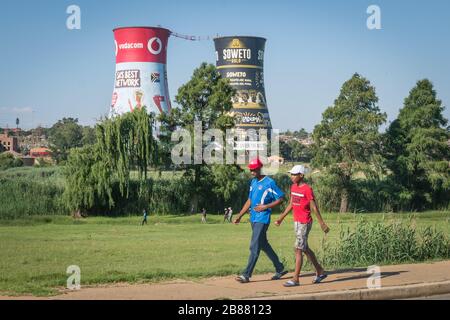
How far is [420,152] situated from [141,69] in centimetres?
3270

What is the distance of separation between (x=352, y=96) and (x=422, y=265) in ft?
105

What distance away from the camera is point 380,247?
13219 mm

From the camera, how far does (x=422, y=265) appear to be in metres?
12.6

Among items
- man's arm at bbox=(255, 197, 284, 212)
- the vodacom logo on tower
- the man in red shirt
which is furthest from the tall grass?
the vodacom logo on tower

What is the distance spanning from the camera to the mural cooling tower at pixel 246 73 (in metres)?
86.8

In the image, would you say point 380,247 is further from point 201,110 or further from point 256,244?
point 201,110

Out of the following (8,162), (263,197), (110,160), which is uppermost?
(8,162)

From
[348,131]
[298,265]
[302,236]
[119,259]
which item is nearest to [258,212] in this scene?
[302,236]

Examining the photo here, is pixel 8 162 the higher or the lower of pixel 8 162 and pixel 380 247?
the higher

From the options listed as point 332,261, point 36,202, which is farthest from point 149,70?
point 332,261

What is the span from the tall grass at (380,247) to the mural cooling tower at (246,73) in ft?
233

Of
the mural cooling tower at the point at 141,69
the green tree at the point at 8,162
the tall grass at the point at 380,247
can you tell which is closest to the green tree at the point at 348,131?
the mural cooling tower at the point at 141,69

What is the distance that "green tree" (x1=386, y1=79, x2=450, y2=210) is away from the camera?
45.1 m

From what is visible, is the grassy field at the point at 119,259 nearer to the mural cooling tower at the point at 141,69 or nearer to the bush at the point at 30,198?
the bush at the point at 30,198
